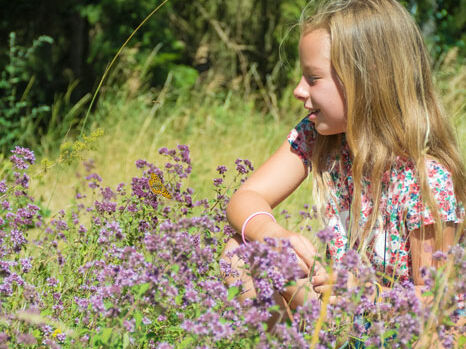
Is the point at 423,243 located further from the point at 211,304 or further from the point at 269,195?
the point at 211,304

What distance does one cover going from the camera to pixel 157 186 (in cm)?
240

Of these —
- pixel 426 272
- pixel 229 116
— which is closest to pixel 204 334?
pixel 426 272

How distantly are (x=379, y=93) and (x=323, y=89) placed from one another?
Result: 9.5 inches

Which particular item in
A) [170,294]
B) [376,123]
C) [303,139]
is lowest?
[170,294]

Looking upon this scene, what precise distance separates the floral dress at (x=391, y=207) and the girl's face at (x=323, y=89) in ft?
0.88

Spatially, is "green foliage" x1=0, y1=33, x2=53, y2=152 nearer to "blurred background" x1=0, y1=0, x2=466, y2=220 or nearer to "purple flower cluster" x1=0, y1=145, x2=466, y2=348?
"blurred background" x1=0, y1=0, x2=466, y2=220

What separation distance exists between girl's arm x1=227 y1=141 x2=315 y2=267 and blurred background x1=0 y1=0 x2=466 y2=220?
1305 mm

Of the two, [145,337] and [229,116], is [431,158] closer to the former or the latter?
[145,337]

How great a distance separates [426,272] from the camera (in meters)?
1.65

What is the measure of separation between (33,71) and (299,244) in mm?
4424

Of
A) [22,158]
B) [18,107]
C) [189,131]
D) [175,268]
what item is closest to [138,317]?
[175,268]

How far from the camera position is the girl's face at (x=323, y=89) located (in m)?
2.70

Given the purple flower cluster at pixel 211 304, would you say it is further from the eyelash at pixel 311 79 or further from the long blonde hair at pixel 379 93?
the eyelash at pixel 311 79

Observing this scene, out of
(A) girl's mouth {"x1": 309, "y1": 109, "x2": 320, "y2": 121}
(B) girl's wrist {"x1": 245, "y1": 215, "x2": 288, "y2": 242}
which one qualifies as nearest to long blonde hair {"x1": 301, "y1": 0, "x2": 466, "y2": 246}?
(A) girl's mouth {"x1": 309, "y1": 109, "x2": 320, "y2": 121}
